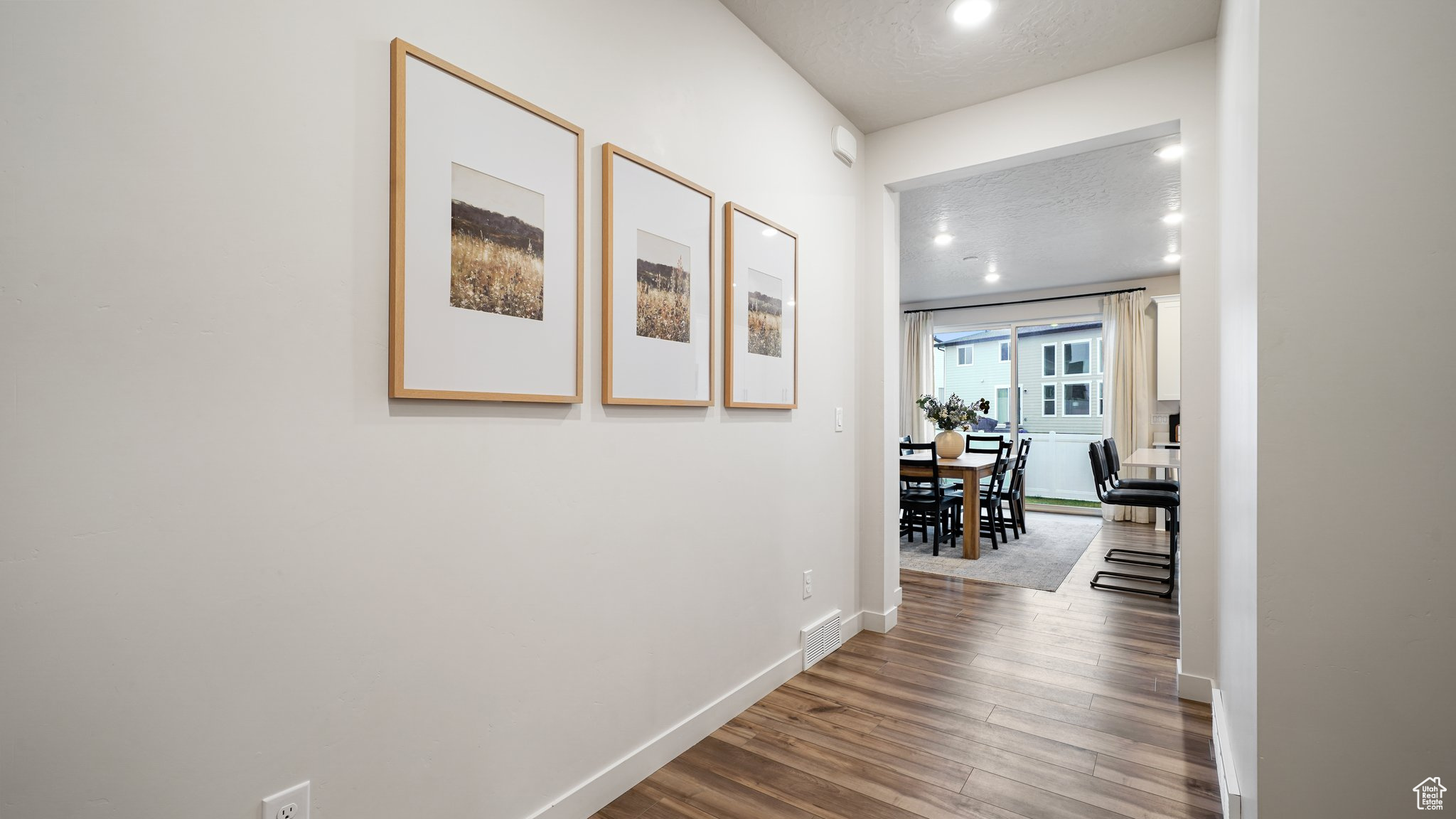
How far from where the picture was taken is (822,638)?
9.59 feet

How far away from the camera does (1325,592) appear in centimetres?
114

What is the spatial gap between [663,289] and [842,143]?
5.16ft

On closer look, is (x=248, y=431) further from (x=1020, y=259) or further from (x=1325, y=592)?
(x=1020, y=259)

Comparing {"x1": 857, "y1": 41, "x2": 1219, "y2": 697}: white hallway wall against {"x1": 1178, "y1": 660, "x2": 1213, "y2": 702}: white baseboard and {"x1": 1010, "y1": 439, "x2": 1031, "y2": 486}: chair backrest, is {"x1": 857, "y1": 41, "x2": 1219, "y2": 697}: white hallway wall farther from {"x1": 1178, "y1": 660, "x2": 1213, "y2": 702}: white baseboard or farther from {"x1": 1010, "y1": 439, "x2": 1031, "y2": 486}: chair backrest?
{"x1": 1010, "y1": 439, "x2": 1031, "y2": 486}: chair backrest

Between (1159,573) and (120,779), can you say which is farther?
(1159,573)

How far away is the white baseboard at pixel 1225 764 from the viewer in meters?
1.57

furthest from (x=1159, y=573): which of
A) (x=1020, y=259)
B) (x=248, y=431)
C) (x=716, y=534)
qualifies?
(x=248, y=431)

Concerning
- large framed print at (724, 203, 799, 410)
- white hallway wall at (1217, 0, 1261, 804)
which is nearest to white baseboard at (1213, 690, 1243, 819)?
white hallway wall at (1217, 0, 1261, 804)

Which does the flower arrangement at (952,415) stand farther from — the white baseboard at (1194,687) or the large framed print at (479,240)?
the large framed print at (479,240)

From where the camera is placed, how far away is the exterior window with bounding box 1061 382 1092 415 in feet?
25.7

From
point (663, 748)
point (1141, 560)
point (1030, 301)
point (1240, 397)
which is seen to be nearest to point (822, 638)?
point (663, 748)

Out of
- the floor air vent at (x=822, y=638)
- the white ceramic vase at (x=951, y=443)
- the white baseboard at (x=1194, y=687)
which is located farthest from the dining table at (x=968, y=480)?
the white baseboard at (x=1194, y=687)

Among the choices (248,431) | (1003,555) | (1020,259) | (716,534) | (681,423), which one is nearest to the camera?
(248,431)

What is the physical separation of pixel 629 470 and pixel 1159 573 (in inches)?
175
